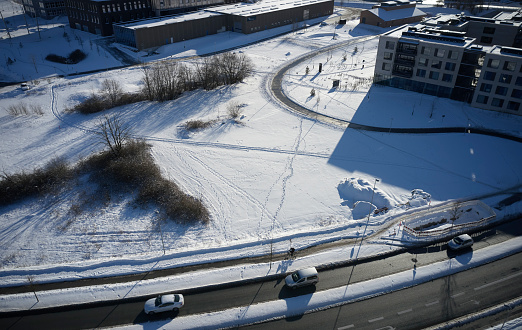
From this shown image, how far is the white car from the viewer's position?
28.7 meters

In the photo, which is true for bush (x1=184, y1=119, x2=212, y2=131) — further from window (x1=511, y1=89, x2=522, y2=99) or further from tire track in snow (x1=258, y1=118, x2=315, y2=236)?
window (x1=511, y1=89, x2=522, y2=99)

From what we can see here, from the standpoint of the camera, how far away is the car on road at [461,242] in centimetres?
3491

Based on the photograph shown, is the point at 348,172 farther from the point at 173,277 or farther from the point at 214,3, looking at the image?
the point at 214,3

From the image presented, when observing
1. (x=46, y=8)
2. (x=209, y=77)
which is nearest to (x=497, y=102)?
(x=209, y=77)

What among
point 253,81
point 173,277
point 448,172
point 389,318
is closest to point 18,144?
point 173,277

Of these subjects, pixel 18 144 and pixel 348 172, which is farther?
pixel 18 144

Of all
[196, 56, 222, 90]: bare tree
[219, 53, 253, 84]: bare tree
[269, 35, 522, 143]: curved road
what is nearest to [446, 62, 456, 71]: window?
[269, 35, 522, 143]: curved road

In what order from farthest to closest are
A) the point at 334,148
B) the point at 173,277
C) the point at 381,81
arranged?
the point at 381,81 < the point at 334,148 < the point at 173,277

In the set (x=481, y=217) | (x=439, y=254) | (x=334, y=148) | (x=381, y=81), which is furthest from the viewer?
(x=381, y=81)

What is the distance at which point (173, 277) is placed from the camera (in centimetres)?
3241

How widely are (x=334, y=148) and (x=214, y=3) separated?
286 feet

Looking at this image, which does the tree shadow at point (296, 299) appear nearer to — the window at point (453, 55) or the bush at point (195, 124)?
the bush at point (195, 124)

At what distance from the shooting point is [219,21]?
105m

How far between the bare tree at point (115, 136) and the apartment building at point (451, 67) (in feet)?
159
